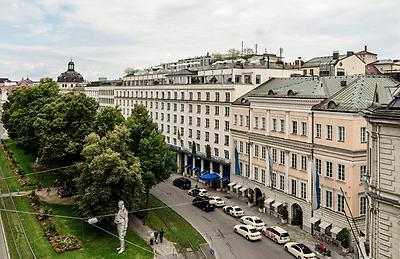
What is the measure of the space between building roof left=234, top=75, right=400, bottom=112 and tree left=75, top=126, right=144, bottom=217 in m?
20.6

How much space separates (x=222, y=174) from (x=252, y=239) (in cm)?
2419

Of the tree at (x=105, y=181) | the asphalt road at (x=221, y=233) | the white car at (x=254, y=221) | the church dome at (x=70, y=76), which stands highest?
the church dome at (x=70, y=76)

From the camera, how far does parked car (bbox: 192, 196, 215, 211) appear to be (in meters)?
57.4

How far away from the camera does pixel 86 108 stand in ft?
195

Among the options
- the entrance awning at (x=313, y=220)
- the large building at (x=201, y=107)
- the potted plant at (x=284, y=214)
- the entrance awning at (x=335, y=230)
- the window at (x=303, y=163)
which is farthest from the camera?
the large building at (x=201, y=107)

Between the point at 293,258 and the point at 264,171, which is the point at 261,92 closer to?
the point at 264,171

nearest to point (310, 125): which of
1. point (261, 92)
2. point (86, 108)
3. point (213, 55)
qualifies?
point (261, 92)

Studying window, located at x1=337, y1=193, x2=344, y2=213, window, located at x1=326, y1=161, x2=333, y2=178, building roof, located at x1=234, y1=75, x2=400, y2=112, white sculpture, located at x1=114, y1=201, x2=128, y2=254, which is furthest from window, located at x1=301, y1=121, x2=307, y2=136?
white sculpture, located at x1=114, y1=201, x2=128, y2=254

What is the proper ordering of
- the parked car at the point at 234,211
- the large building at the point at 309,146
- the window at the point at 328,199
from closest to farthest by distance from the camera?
the large building at the point at 309,146 → the window at the point at 328,199 → the parked car at the point at 234,211

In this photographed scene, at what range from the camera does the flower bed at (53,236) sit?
139ft

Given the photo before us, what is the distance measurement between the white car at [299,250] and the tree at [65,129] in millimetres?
28257

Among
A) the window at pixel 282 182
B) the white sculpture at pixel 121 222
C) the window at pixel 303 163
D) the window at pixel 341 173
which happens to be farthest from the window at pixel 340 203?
the white sculpture at pixel 121 222

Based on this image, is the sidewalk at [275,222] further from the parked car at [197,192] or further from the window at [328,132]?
the window at [328,132]

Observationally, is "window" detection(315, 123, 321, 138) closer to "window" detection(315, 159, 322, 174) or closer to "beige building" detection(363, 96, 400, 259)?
"window" detection(315, 159, 322, 174)
